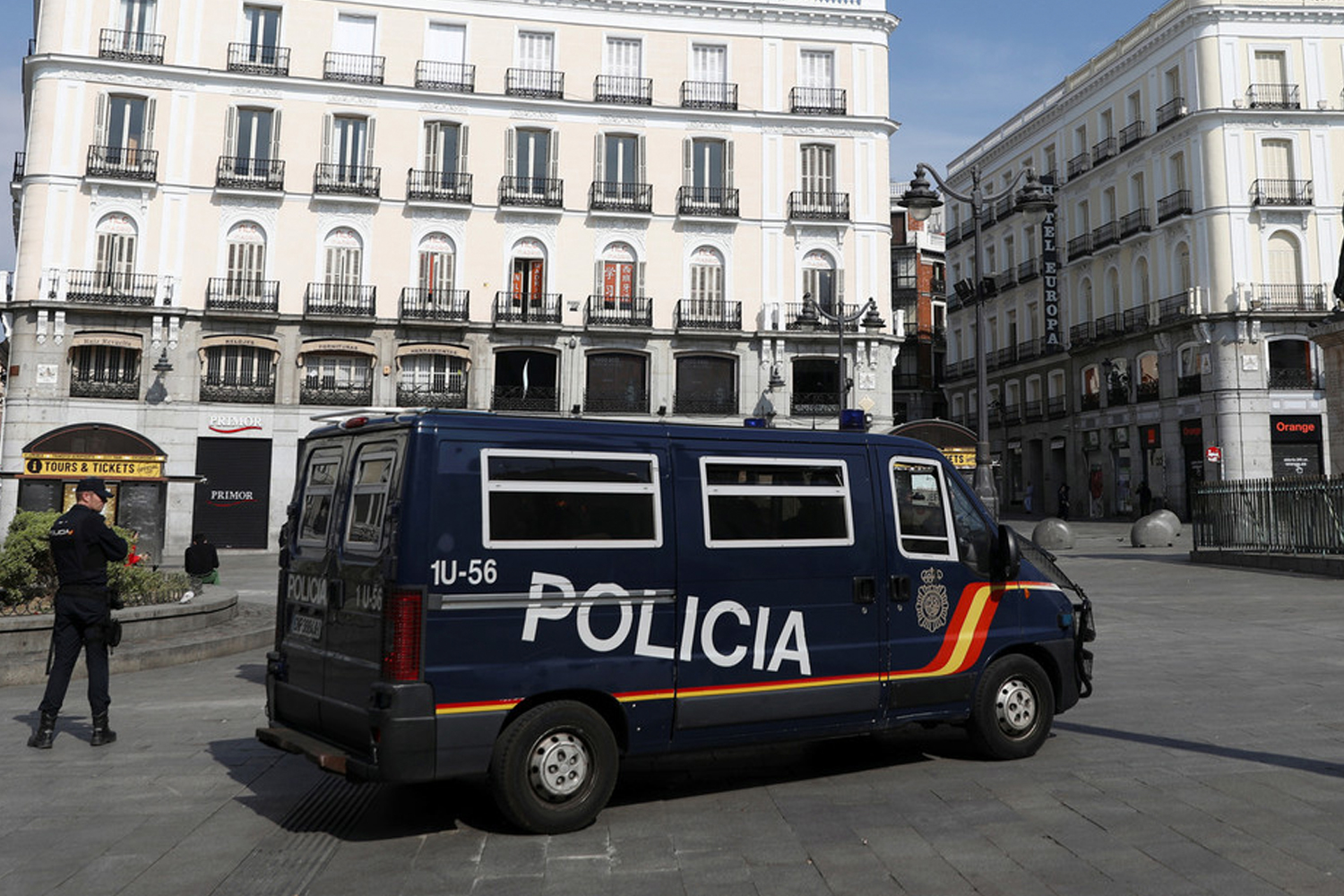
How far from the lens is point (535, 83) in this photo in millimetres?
34750

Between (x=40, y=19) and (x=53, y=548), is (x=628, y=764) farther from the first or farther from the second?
(x=40, y=19)

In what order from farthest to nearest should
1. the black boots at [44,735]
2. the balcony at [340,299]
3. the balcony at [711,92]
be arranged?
the balcony at [711,92]
the balcony at [340,299]
the black boots at [44,735]

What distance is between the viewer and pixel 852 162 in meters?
35.8

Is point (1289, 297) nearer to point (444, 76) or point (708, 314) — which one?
point (708, 314)

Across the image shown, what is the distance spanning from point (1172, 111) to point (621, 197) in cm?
2371

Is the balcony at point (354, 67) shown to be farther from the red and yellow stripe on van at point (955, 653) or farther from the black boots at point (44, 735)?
the red and yellow stripe on van at point (955, 653)

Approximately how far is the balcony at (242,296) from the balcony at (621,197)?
34.8ft

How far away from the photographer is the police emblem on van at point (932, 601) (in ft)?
21.3

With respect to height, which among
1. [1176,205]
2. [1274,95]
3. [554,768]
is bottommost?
[554,768]

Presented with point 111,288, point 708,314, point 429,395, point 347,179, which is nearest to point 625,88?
point 708,314

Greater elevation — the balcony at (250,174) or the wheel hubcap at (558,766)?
the balcony at (250,174)

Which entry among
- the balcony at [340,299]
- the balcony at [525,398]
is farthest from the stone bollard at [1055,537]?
the balcony at [340,299]

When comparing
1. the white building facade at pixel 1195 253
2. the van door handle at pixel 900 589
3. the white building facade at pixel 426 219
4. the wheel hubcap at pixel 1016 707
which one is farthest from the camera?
the white building facade at pixel 1195 253

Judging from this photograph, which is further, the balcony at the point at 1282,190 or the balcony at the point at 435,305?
the balcony at the point at 1282,190
